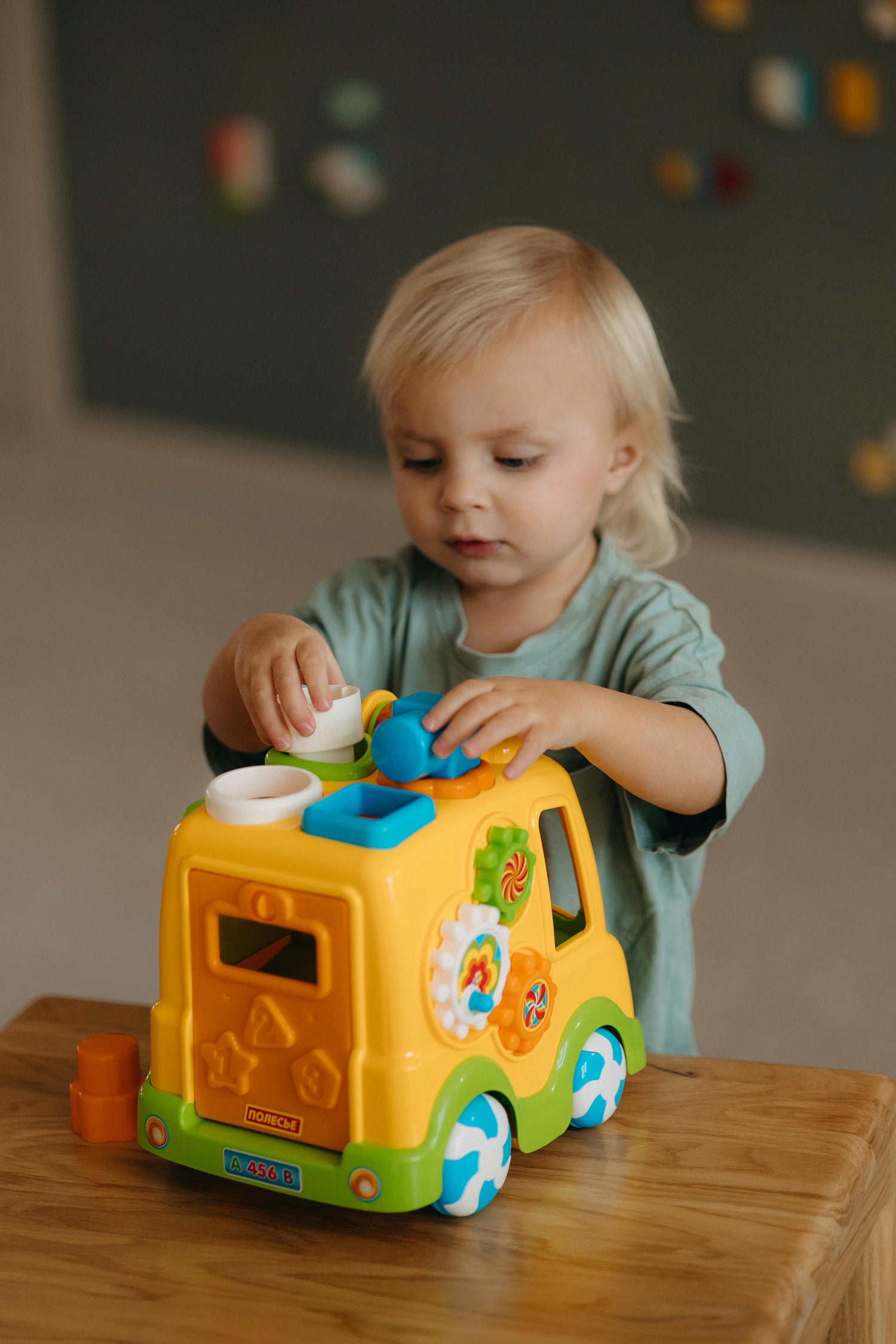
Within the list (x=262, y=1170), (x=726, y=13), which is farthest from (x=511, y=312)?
(x=726, y=13)

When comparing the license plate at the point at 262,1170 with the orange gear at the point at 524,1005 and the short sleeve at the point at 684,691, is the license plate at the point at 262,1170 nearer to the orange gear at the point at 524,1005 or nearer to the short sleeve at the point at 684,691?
the orange gear at the point at 524,1005

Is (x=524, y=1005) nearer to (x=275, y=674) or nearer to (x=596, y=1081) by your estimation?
(x=596, y=1081)

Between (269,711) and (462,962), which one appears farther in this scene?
(269,711)

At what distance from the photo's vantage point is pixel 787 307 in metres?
2.79

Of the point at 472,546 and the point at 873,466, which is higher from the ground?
the point at 472,546

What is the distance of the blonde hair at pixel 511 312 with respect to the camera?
89 cm

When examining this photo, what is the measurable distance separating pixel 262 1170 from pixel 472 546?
17.0 inches

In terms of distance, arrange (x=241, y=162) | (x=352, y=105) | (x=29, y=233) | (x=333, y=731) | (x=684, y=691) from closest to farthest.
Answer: (x=333, y=731), (x=684, y=691), (x=352, y=105), (x=241, y=162), (x=29, y=233)

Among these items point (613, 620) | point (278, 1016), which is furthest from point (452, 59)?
point (278, 1016)

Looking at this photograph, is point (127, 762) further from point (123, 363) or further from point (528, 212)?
point (123, 363)

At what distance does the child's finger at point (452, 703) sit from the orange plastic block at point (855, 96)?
89.3 inches

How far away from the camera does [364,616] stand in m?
1.03

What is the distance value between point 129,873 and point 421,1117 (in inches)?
57.2

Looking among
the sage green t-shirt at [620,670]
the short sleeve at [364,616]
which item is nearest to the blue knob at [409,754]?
the sage green t-shirt at [620,670]
